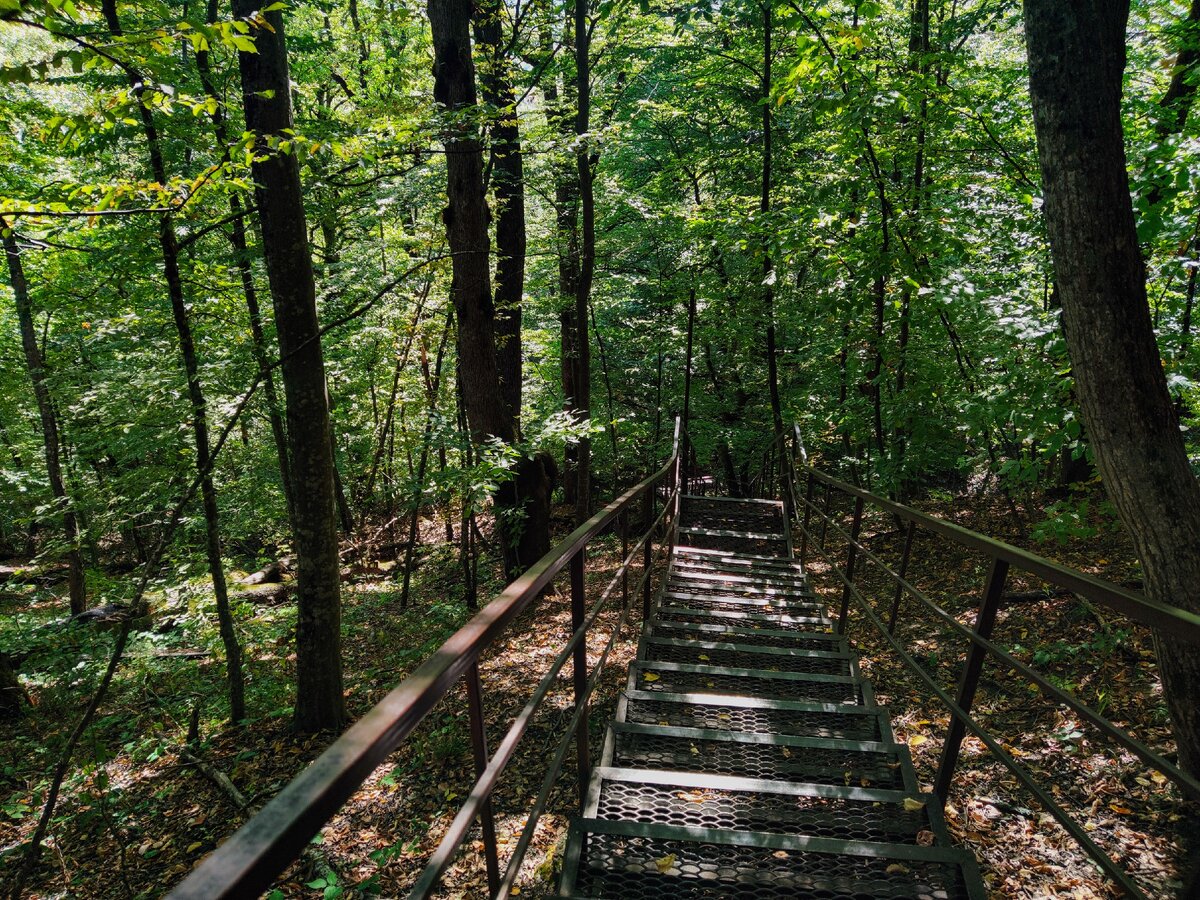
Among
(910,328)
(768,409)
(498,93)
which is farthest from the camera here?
(768,409)

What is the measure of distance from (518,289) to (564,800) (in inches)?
298

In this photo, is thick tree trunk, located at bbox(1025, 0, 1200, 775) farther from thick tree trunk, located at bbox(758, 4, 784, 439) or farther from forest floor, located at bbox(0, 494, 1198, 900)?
thick tree trunk, located at bbox(758, 4, 784, 439)

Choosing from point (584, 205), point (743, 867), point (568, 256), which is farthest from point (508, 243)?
point (743, 867)

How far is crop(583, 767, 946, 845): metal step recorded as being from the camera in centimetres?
246

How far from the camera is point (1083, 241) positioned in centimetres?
280

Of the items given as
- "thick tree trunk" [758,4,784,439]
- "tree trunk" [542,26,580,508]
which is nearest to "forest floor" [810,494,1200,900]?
"thick tree trunk" [758,4,784,439]

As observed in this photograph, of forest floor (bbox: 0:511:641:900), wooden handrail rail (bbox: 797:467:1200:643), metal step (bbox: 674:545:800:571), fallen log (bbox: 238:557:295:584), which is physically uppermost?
wooden handrail rail (bbox: 797:467:1200:643)

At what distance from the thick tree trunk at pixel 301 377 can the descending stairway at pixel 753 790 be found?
3057 mm

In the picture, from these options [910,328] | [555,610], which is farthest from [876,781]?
[910,328]

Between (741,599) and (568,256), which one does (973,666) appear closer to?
(741,599)

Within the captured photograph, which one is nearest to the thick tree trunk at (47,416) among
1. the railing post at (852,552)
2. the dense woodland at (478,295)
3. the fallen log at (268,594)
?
the dense woodland at (478,295)

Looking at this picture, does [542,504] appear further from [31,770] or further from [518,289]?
[31,770]

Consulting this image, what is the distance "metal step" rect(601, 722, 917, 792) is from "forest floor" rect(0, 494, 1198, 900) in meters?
0.71

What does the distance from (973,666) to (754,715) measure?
138cm
